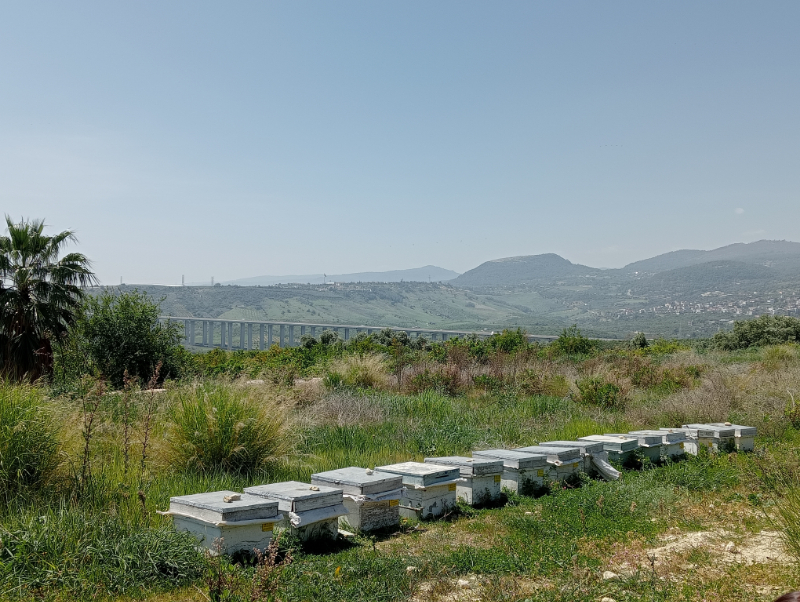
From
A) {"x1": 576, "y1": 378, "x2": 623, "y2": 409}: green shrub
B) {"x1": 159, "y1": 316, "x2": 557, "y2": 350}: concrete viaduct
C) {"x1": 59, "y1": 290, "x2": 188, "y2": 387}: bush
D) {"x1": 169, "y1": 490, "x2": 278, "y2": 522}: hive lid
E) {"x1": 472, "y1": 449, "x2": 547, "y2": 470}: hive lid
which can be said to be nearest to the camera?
{"x1": 169, "y1": 490, "x2": 278, "y2": 522}: hive lid

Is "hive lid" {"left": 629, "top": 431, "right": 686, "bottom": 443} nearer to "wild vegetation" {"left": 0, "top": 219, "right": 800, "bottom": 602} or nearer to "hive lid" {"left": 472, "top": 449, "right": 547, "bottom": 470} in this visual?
"wild vegetation" {"left": 0, "top": 219, "right": 800, "bottom": 602}

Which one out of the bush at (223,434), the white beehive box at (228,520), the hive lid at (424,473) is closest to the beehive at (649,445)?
the hive lid at (424,473)

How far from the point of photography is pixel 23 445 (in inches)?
214

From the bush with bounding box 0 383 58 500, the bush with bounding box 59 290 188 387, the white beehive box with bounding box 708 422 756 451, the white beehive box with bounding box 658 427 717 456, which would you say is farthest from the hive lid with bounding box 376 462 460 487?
the bush with bounding box 59 290 188 387

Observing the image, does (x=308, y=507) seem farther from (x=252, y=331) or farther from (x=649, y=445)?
(x=252, y=331)

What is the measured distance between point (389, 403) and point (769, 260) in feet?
678

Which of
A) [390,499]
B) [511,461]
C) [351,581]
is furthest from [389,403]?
[351,581]

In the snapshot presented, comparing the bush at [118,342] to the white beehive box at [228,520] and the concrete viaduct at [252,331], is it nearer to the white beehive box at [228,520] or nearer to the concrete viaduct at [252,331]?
the white beehive box at [228,520]

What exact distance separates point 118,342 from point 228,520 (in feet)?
44.0

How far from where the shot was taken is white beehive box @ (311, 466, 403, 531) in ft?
19.4

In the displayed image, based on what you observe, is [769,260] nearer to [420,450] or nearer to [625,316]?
[625,316]

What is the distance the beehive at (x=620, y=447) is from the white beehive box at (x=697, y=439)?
1.22m

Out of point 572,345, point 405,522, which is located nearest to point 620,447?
point 405,522

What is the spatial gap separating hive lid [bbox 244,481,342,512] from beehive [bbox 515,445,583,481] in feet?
10.5
